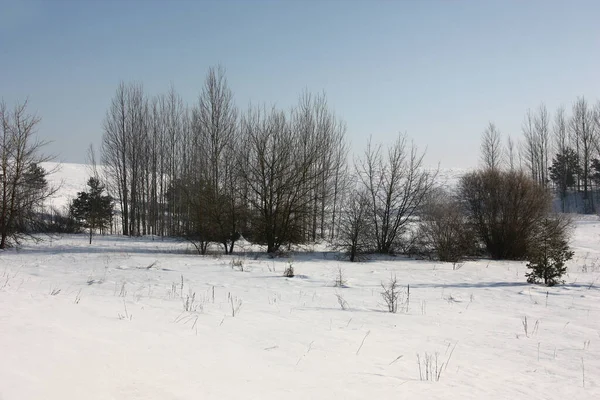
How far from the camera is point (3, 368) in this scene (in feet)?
10.6

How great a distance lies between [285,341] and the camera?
17.7ft

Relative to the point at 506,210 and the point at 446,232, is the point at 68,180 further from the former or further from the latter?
the point at 506,210

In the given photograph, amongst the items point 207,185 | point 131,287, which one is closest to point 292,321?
point 131,287

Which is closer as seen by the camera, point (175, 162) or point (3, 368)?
point (3, 368)

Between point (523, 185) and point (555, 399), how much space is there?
58.5 ft

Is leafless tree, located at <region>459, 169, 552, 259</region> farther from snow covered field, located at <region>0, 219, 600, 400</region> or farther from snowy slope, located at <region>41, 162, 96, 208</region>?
snowy slope, located at <region>41, 162, 96, 208</region>

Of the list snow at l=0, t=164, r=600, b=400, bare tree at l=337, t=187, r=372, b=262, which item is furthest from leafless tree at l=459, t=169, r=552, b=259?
snow at l=0, t=164, r=600, b=400

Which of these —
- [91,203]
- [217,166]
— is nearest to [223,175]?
[217,166]

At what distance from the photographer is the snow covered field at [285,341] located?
362cm

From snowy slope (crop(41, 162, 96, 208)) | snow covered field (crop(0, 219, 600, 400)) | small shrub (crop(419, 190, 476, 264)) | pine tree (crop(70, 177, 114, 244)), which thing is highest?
snowy slope (crop(41, 162, 96, 208))

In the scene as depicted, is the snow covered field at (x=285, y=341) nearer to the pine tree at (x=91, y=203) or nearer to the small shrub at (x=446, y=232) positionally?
the small shrub at (x=446, y=232)

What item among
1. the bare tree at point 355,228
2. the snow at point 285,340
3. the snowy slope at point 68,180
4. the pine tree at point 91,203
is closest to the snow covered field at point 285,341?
the snow at point 285,340

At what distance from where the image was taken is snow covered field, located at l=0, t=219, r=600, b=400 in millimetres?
3623

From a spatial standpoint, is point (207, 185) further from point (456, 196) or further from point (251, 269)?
point (456, 196)
